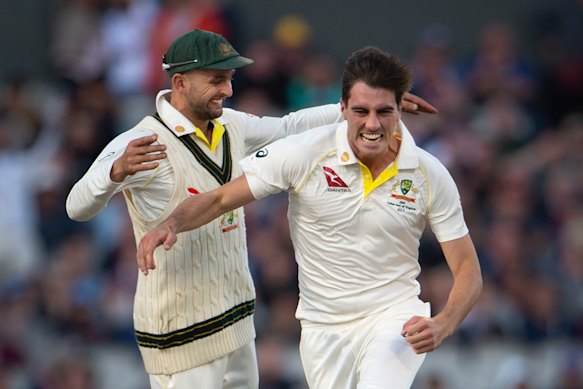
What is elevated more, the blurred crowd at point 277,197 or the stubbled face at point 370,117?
the stubbled face at point 370,117

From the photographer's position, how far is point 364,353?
19.7ft

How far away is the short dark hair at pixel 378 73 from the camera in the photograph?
5871 mm

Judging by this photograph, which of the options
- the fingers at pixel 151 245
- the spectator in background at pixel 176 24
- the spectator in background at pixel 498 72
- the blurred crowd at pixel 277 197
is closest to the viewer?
the fingers at pixel 151 245

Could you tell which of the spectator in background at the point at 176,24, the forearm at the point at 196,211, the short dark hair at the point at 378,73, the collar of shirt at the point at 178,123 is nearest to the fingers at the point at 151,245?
the forearm at the point at 196,211

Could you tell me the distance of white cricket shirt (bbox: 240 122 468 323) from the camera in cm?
603

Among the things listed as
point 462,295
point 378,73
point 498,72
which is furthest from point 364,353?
point 498,72

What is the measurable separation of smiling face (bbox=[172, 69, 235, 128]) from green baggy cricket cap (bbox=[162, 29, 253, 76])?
0.04 m

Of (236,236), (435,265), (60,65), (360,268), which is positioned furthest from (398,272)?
(60,65)

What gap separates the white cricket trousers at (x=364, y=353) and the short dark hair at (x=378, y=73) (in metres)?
0.97

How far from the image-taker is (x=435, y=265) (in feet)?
33.9

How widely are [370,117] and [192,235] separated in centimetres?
109

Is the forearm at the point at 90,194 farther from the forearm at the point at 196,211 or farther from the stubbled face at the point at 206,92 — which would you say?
the stubbled face at the point at 206,92

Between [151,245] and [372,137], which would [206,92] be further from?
[151,245]

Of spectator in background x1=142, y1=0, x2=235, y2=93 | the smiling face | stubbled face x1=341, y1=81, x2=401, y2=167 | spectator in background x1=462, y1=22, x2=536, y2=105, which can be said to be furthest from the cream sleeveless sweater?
spectator in background x1=462, y1=22, x2=536, y2=105
